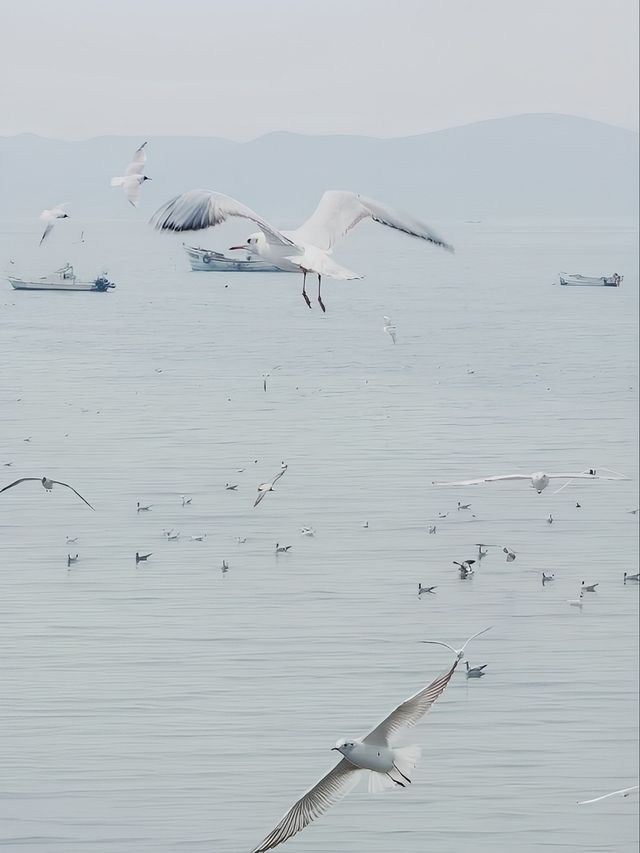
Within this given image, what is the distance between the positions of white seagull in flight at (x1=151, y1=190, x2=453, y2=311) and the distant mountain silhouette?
0.04 m

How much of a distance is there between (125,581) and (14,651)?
218 millimetres

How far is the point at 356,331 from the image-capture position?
279 cm

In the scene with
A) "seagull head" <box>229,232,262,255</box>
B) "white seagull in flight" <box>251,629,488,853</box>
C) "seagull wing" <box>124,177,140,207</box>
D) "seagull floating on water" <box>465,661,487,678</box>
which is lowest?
"white seagull in flight" <box>251,629,488,853</box>

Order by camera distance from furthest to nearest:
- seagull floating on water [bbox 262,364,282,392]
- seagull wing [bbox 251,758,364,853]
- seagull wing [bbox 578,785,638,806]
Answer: seagull floating on water [bbox 262,364,282,392] → seagull wing [bbox 578,785,638,806] → seagull wing [bbox 251,758,364,853]

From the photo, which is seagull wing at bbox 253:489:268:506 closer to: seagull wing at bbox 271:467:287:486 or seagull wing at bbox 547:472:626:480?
seagull wing at bbox 271:467:287:486

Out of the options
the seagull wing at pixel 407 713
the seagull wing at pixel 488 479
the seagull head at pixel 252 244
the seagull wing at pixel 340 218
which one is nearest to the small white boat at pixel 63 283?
the seagull head at pixel 252 244

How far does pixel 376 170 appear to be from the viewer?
2.78m

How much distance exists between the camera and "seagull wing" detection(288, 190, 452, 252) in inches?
103

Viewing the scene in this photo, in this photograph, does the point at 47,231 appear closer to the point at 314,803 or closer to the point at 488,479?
the point at 488,479

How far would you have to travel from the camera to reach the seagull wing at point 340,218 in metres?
2.62

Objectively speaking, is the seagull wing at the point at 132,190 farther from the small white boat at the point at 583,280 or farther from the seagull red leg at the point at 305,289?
the small white boat at the point at 583,280

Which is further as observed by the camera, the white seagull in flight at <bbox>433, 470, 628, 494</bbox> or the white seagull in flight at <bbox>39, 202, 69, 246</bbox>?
the white seagull in flight at <bbox>433, 470, 628, 494</bbox>

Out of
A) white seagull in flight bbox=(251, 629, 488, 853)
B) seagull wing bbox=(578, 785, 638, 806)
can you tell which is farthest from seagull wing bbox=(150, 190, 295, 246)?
seagull wing bbox=(578, 785, 638, 806)

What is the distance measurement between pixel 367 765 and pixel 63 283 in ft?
3.02
